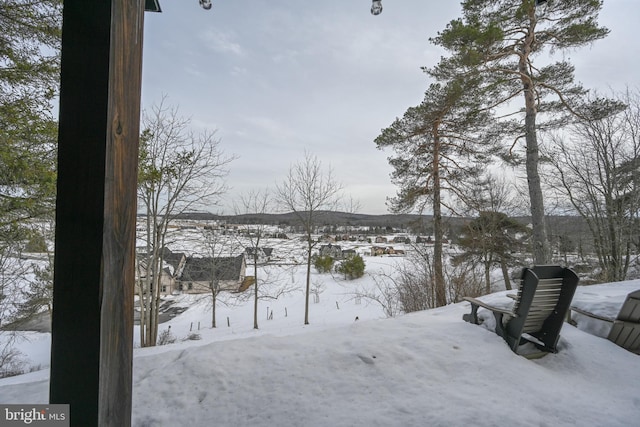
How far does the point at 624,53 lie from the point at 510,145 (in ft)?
9.66

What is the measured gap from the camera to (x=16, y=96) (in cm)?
414

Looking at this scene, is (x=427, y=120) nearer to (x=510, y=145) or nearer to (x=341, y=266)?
(x=510, y=145)

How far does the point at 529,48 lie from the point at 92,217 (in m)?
8.74

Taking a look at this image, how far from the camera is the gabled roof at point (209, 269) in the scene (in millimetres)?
13391

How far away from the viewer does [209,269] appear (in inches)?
534

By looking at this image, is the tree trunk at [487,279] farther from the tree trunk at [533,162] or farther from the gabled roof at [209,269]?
the gabled roof at [209,269]

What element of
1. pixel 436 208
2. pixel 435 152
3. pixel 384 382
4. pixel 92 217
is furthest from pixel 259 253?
pixel 92 217

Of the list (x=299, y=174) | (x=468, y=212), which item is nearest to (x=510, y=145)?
(x=468, y=212)

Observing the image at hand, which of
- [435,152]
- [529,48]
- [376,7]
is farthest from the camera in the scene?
[435,152]

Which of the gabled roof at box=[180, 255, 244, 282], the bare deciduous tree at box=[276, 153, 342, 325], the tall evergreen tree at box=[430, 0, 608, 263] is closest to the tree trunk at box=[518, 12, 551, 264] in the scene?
the tall evergreen tree at box=[430, 0, 608, 263]

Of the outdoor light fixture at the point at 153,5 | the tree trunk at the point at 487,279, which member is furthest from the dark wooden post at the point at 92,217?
the tree trunk at the point at 487,279

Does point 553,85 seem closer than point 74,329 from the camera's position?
No
